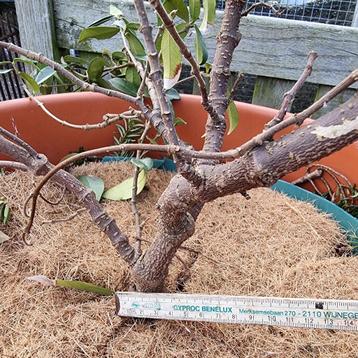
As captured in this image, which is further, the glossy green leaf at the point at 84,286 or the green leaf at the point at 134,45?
the green leaf at the point at 134,45

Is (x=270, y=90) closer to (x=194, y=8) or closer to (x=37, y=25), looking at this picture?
(x=194, y=8)

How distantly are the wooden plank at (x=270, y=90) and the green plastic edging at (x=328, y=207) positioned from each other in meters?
0.42

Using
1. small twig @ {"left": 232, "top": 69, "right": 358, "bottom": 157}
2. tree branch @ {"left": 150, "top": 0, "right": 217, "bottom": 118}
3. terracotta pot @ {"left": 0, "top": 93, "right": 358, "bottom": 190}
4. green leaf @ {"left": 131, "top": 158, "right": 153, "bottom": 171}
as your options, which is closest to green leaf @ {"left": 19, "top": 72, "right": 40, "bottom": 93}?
terracotta pot @ {"left": 0, "top": 93, "right": 358, "bottom": 190}

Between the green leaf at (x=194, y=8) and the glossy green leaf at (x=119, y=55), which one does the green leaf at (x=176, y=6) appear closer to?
the green leaf at (x=194, y=8)

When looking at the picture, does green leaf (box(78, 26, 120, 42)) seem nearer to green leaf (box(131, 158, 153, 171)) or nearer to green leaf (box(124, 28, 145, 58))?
green leaf (box(124, 28, 145, 58))

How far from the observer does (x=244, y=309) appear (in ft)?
2.09

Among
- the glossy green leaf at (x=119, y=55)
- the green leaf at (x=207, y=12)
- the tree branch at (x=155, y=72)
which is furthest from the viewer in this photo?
the glossy green leaf at (x=119, y=55)

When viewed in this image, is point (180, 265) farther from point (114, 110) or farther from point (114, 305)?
point (114, 110)

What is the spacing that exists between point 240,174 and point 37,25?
3.88 ft

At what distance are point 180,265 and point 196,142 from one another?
15.4 inches

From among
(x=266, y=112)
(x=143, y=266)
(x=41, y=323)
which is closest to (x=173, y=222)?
(x=143, y=266)

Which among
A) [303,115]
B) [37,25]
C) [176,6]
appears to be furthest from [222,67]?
[37,25]

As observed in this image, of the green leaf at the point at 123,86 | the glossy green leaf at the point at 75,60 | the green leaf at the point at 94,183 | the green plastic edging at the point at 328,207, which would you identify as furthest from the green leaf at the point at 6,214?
the green plastic edging at the point at 328,207

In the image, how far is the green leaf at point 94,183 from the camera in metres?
0.97
